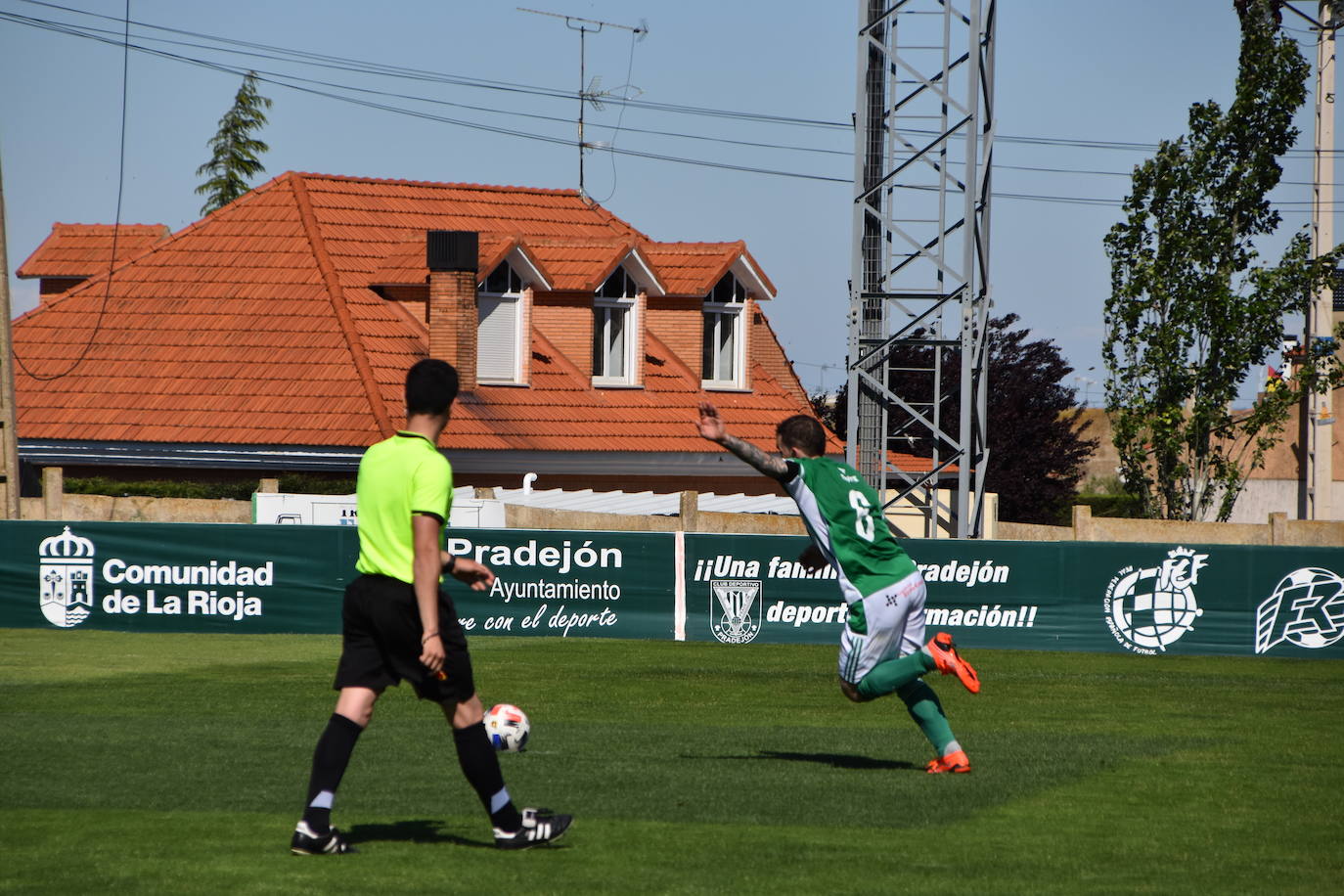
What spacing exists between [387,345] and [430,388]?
2346cm

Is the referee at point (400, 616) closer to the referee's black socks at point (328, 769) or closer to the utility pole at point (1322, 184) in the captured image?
the referee's black socks at point (328, 769)

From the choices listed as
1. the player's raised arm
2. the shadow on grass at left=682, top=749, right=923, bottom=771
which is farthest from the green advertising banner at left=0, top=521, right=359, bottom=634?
the player's raised arm

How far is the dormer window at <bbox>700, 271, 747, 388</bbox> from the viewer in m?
33.7

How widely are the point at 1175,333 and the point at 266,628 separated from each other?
15.1m

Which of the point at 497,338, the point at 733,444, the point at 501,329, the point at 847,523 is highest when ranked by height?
the point at 501,329

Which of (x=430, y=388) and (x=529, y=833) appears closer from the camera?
(x=430, y=388)

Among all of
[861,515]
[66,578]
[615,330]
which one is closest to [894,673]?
[861,515]

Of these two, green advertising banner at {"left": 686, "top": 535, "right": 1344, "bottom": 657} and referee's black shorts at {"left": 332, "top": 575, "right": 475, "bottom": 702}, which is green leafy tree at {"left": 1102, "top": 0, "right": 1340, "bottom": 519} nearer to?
green advertising banner at {"left": 686, "top": 535, "right": 1344, "bottom": 657}

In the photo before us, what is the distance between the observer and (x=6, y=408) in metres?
23.5

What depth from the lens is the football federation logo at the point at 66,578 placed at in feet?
72.9

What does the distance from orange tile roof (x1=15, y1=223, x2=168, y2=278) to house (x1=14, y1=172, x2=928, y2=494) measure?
1.05m

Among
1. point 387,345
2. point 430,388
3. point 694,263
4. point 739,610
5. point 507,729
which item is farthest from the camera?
point 694,263

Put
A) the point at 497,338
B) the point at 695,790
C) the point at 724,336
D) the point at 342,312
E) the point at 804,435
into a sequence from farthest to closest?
the point at 724,336 < the point at 497,338 < the point at 342,312 < the point at 804,435 < the point at 695,790

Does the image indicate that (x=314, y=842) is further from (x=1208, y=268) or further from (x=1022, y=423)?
(x=1022, y=423)
